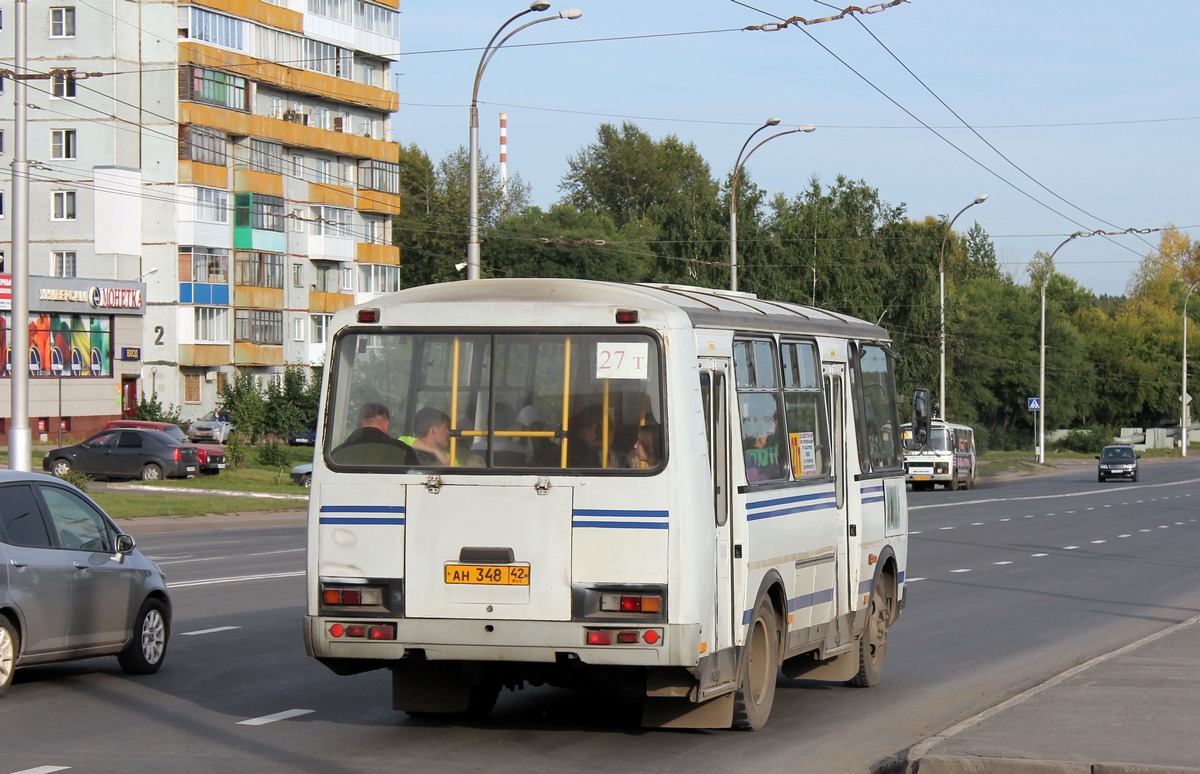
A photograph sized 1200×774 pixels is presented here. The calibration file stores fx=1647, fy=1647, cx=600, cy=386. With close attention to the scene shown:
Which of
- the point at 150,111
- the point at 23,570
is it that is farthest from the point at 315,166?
the point at 23,570

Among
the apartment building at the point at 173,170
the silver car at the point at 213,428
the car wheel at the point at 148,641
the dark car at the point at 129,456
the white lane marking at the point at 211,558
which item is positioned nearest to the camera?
the car wheel at the point at 148,641

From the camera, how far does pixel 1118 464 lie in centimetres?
6278

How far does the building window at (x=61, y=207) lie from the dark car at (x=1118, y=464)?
44.4 meters

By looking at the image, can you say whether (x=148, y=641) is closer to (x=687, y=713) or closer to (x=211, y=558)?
(x=687, y=713)

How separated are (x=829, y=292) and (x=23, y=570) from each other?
77187 millimetres

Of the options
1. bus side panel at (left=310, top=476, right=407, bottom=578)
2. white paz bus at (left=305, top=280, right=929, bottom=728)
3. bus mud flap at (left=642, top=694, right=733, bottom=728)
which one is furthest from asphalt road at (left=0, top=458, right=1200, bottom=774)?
bus side panel at (left=310, top=476, right=407, bottom=578)

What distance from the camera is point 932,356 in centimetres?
8631

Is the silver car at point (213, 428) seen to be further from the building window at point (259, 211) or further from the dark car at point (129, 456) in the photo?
A: the dark car at point (129, 456)

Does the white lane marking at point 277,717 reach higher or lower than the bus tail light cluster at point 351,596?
lower

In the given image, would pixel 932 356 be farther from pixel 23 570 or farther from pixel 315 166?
pixel 23 570

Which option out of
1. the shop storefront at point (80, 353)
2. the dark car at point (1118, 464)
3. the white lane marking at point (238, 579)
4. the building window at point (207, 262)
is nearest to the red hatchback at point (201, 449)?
the shop storefront at point (80, 353)

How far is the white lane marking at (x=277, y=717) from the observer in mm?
9828

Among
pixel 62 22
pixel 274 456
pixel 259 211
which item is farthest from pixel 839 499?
pixel 62 22

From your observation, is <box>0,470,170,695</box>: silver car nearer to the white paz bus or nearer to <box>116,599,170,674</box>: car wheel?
<box>116,599,170,674</box>: car wheel
